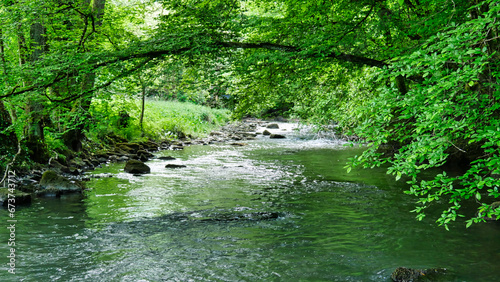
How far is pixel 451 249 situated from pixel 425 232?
93 cm

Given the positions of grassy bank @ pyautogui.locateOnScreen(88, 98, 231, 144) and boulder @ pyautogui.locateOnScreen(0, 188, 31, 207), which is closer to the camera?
boulder @ pyautogui.locateOnScreen(0, 188, 31, 207)

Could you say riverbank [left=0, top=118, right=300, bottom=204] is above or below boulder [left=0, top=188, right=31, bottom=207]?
below

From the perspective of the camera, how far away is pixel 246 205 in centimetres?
980

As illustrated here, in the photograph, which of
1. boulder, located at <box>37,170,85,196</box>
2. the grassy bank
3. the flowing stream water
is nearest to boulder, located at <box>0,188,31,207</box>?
the flowing stream water

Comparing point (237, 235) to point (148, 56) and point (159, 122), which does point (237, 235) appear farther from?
point (159, 122)

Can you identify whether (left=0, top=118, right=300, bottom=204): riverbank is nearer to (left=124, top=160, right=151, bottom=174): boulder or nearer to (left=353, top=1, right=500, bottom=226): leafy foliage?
(left=124, top=160, right=151, bottom=174): boulder

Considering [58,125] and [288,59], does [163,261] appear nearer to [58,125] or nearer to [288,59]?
[288,59]

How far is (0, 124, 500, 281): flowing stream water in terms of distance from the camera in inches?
232

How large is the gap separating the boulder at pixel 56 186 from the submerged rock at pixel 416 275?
8.45 meters

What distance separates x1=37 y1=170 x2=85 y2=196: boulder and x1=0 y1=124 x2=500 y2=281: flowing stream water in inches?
19.6

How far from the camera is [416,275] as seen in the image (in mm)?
5516

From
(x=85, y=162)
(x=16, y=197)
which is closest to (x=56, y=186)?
(x=16, y=197)

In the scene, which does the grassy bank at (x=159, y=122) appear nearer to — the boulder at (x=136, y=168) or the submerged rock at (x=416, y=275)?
the boulder at (x=136, y=168)

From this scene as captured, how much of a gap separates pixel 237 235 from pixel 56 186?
5.78 m
